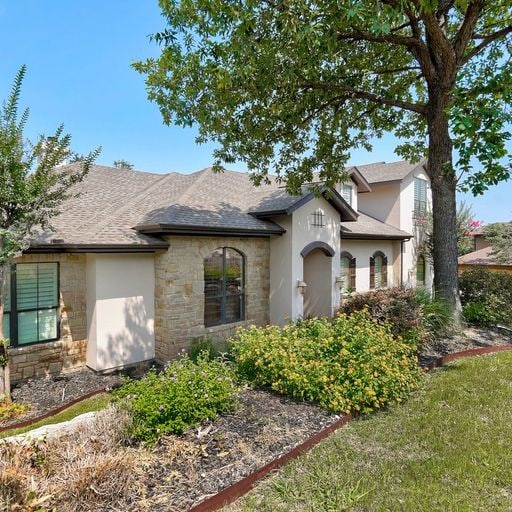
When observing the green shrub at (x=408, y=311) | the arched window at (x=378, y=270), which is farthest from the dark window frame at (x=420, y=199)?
the green shrub at (x=408, y=311)

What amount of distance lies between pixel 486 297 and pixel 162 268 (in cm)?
1106

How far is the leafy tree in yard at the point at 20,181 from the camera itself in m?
6.01

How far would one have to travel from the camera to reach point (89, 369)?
849cm

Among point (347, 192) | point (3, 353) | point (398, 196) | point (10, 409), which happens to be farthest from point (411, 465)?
point (398, 196)

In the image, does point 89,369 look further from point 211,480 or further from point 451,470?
point 451,470

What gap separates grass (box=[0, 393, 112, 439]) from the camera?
18.1ft

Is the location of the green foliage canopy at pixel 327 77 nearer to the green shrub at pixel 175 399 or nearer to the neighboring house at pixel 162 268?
the neighboring house at pixel 162 268

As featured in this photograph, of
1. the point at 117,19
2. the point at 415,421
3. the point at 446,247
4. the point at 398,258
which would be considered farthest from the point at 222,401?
the point at 398,258

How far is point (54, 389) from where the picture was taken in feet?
24.1

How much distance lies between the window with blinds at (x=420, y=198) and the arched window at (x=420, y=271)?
2.58 meters

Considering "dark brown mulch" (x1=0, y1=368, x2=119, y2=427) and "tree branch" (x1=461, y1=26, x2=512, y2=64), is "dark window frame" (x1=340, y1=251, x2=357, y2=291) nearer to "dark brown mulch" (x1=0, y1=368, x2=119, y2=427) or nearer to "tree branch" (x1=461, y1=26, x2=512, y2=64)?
"tree branch" (x1=461, y1=26, x2=512, y2=64)

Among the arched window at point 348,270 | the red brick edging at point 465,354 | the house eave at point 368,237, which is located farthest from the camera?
the arched window at point 348,270

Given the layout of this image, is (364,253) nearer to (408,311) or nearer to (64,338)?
(408,311)

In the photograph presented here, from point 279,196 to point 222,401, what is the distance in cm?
881
